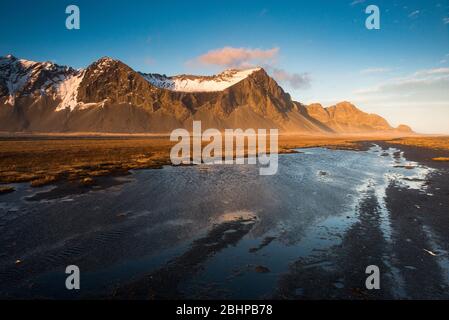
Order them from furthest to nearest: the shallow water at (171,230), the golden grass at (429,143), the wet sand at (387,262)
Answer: the golden grass at (429,143) → the shallow water at (171,230) → the wet sand at (387,262)

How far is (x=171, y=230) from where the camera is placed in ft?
57.4

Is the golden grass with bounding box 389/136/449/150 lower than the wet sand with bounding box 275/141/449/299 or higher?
higher

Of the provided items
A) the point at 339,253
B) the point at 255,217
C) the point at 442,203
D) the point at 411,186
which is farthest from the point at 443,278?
the point at 411,186

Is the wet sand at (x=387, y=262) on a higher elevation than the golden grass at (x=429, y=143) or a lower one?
lower

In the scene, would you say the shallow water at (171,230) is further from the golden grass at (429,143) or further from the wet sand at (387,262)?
the golden grass at (429,143)

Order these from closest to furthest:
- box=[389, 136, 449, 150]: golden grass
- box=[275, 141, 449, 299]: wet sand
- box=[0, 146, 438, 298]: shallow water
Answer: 1. box=[275, 141, 449, 299]: wet sand
2. box=[0, 146, 438, 298]: shallow water
3. box=[389, 136, 449, 150]: golden grass

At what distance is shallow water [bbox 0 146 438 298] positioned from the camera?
11.4 metres

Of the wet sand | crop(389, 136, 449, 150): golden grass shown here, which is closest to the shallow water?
the wet sand

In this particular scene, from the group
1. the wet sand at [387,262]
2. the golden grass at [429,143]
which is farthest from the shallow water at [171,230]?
the golden grass at [429,143]

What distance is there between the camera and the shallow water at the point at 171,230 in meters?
11.4

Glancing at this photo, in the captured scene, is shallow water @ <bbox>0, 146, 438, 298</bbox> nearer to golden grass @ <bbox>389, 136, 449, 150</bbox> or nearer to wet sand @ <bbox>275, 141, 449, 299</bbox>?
wet sand @ <bbox>275, 141, 449, 299</bbox>

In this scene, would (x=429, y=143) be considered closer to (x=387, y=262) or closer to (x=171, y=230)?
(x=387, y=262)

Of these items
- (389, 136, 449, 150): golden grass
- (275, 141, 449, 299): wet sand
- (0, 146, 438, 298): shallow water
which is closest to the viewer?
(275, 141, 449, 299): wet sand
